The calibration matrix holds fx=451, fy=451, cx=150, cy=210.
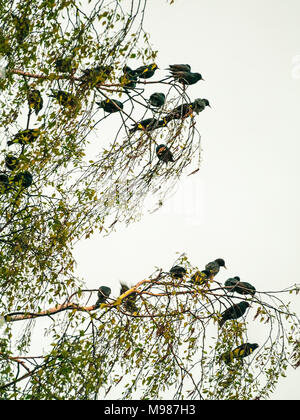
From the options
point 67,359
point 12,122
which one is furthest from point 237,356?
point 12,122

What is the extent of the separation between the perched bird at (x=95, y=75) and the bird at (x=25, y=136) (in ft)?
1.34

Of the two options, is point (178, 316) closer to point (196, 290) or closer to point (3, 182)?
point (196, 290)

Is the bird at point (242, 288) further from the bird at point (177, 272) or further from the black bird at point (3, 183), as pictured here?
the black bird at point (3, 183)

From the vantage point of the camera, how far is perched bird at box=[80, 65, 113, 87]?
101 inches

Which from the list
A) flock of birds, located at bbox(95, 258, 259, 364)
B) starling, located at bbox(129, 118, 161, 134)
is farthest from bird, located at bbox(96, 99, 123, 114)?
flock of birds, located at bbox(95, 258, 259, 364)

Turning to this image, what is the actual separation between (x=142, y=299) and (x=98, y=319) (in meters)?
0.56

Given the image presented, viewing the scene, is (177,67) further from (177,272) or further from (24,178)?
(177,272)

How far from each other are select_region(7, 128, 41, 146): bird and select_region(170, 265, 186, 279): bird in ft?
5.12

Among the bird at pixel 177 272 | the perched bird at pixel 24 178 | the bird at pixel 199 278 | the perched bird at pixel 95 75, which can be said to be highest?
the perched bird at pixel 95 75

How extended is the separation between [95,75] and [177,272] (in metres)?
1.79

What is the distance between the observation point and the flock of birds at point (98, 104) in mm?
2613

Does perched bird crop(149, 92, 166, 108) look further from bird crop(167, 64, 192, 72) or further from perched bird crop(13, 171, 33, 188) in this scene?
perched bird crop(13, 171, 33, 188)

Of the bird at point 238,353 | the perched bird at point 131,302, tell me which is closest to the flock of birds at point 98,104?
the perched bird at point 131,302
